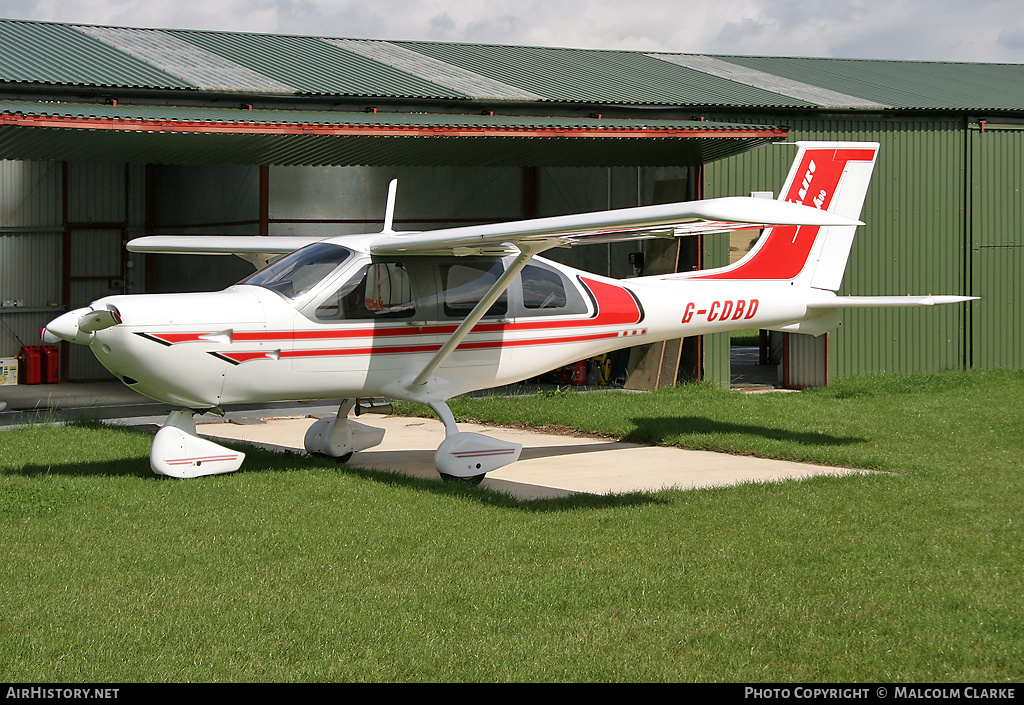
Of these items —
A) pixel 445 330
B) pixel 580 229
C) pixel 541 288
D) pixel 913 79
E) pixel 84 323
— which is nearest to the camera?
pixel 580 229

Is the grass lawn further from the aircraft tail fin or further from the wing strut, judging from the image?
the aircraft tail fin

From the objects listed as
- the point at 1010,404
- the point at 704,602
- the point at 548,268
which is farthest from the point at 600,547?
the point at 1010,404

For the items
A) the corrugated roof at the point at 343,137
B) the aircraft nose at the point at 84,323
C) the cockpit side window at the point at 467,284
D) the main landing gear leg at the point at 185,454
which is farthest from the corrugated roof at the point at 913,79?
the aircraft nose at the point at 84,323

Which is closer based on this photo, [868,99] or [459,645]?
[459,645]

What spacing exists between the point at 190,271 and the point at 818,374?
33.8 feet

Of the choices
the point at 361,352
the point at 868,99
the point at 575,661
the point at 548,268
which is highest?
the point at 868,99

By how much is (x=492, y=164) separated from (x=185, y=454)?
8.03 meters

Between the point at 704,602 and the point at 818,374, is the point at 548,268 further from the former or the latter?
the point at 818,374

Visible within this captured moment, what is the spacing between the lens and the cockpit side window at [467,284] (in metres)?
9.62

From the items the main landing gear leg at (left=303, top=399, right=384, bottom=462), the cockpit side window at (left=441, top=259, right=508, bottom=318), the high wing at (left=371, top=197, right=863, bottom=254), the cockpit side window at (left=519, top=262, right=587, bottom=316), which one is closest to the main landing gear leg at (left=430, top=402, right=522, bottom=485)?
the cockpit side window at (left=441, top=259, right=508, bottom=318)

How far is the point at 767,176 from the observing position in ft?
55.0

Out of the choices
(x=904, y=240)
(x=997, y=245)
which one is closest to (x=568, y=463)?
(x=904, y=240)

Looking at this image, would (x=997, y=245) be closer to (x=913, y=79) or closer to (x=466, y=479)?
(x=913, y=79)

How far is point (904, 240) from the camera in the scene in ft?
57.4
